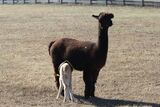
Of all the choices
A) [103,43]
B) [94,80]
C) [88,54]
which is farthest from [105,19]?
[94,80]

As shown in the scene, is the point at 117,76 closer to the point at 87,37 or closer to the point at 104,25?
the point at 104,25

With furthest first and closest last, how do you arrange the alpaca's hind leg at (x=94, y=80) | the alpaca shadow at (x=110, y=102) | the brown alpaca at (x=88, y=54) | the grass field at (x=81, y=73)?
the grass field at (x=81, y=73) → the alpaca's hind leg at (x=94, y=80) → the brown alpaca at (x=88, y=54) → the alpaca shadow at (x=110, y=102)

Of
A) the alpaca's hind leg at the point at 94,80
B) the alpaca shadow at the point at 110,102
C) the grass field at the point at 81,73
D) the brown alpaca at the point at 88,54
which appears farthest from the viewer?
the grass field at the point at 81,73

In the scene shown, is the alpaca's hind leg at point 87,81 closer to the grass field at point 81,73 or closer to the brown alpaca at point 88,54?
the brown alpaca at point 88,54

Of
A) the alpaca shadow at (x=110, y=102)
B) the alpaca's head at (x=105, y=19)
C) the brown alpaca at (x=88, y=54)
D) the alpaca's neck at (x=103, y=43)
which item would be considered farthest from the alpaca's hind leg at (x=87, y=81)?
the alpaca's head at (x=105, y=19)

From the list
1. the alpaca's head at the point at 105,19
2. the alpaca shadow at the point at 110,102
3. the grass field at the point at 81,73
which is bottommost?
the grass field at the point at 81,73

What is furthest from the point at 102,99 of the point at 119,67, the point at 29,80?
the point at 119,67

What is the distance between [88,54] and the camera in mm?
11352

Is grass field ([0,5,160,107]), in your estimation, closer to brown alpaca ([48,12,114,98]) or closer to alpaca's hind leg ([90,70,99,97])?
alpaca's hind leg ([90,70,99,97])

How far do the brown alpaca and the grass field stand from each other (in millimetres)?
561

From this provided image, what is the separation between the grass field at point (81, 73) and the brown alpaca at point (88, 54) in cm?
56

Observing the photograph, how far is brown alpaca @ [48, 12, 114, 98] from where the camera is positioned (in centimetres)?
1119

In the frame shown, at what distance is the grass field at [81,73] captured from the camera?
11477 millimetres

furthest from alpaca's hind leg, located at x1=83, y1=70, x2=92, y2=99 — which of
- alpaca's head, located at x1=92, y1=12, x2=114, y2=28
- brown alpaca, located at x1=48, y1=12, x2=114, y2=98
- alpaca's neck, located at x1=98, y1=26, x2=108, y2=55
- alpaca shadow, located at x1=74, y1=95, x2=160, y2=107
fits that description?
alpaca's head, located at x1=92, y1=12, x2=114, y2=28
